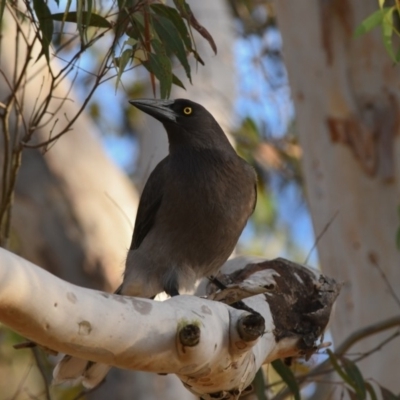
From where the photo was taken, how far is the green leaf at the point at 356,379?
349cm

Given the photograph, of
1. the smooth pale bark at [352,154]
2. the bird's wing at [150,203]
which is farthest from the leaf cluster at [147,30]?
the smooth pale bark at [352,154]

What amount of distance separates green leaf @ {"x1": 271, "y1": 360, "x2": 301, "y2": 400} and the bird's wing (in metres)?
0.83

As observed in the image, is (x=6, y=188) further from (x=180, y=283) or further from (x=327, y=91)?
(x=327, y=91)

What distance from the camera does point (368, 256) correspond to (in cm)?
491

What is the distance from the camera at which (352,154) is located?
503 cm

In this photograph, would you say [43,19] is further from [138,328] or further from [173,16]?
[138,328]

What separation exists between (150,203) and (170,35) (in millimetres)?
1054

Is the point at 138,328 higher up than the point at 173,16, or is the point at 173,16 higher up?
the point at 173,16

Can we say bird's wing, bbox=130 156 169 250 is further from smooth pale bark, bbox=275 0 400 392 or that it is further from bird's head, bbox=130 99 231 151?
smooth pale bark, bbox=275 0 400 392

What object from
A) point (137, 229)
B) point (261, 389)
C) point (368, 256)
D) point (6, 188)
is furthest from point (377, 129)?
point (6, 188)

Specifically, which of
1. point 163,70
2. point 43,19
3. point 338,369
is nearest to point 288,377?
point 338,369

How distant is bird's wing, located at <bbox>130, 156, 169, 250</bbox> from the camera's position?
4000 mm

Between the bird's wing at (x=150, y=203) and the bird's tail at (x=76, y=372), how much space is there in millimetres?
796

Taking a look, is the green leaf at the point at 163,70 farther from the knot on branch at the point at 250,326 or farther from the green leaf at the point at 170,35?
the knot on branch at the point at 250,326
